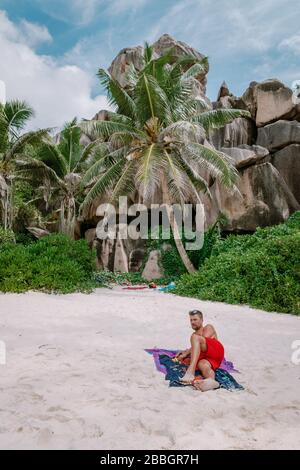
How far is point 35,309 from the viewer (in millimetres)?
7551

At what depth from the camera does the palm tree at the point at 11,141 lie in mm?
16547

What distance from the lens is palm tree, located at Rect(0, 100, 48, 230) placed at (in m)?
16.5

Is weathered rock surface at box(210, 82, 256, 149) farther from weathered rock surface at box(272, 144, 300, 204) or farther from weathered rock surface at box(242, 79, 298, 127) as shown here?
weathered rock surface at box(272, 144, 300, 204)

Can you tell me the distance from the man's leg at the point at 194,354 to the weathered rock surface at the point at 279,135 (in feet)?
59.0

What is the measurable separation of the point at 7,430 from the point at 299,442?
6.93ft

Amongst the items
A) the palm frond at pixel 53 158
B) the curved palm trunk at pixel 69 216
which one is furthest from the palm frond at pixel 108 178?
the palm frond at pixel 53 158

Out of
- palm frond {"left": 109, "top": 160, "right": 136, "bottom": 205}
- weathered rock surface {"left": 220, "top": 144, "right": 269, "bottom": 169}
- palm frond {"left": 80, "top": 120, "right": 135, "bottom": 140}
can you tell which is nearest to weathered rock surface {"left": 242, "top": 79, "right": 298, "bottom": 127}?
weathered rock surface {"left": 220, "top": 144, "right": 269, "bottom": 169}

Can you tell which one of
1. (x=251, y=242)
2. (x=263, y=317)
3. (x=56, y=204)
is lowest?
(x=263, y=317)

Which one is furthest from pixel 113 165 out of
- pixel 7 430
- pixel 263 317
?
pixel 7 430
